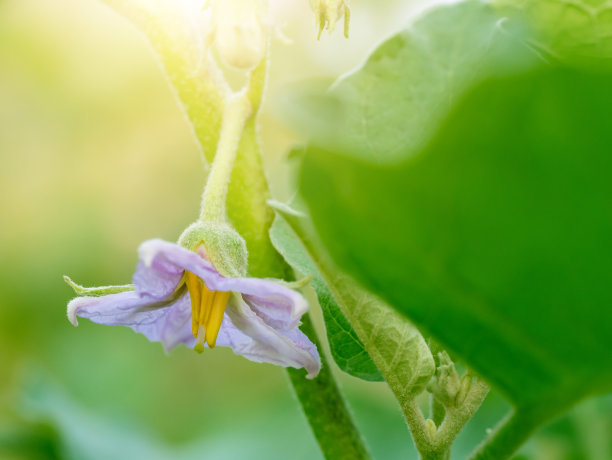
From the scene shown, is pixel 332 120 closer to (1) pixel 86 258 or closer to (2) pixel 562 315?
(2) pixel 562 315

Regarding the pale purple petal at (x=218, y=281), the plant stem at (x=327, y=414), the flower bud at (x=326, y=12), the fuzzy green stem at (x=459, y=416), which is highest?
the flower bud at (x=326, y=12)

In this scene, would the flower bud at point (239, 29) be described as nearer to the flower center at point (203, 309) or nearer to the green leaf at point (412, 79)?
the green leaf at point (412, 79)

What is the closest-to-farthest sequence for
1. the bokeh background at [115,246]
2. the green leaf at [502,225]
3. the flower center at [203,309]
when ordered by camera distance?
the green leaf at [502,225] → the flower center at [203,309] → the bokeh background at [115,246]

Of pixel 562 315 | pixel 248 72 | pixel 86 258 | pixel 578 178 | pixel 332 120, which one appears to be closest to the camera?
pixel 578 178

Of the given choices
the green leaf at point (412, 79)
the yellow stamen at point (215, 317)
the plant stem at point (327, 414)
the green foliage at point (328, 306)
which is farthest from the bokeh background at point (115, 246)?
the plant stem at point (327, 414)

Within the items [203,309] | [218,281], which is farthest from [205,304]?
[218,281]

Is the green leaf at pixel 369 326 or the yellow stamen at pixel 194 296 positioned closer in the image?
the green leaf at pixel 369 326

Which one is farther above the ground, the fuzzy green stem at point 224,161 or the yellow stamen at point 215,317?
the fuzzy green stem at point 224,161

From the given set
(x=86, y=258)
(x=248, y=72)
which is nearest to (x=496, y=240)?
(x=248, y=72)
